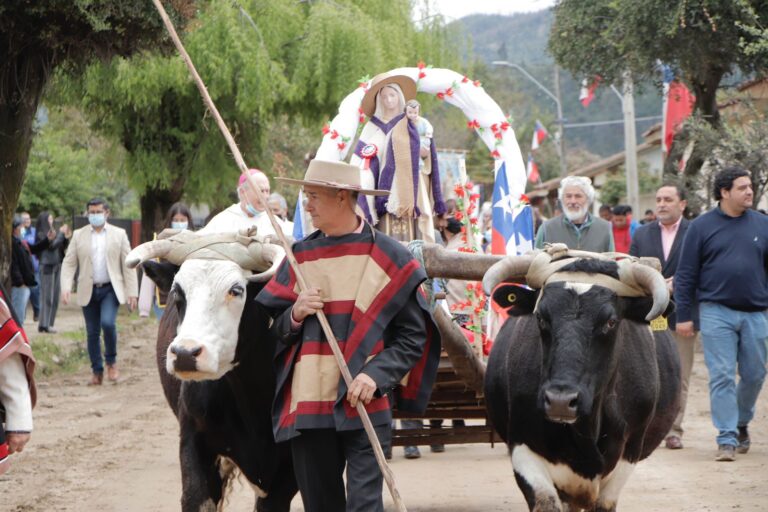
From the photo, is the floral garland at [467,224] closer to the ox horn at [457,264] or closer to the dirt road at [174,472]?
the dirt road at [174,472]

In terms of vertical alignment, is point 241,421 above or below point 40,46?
below

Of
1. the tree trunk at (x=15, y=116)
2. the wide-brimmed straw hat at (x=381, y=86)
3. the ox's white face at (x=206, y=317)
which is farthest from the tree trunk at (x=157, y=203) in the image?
the ox's white face at (x=206, y=317)

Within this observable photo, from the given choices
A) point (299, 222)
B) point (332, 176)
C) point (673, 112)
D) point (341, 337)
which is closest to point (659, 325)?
point (341, 337)

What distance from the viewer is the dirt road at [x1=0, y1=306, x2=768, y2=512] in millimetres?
8703

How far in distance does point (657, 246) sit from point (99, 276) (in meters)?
6.77

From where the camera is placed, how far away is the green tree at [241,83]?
66.3 feet

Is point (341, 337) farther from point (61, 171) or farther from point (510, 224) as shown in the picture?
point (61, 171)

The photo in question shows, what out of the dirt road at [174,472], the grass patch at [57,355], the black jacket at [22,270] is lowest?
the grass patch at [57,355]

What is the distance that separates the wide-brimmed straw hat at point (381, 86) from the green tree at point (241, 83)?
10086 millimetres

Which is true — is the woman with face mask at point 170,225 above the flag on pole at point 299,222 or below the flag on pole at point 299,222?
below

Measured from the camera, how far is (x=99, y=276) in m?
14.8

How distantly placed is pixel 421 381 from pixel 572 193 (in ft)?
13.7

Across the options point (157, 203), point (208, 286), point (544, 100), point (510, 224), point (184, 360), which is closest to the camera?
point (184, 360)

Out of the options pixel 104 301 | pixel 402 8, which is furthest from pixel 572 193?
pixel 402 8
